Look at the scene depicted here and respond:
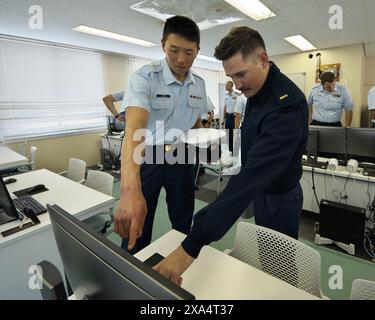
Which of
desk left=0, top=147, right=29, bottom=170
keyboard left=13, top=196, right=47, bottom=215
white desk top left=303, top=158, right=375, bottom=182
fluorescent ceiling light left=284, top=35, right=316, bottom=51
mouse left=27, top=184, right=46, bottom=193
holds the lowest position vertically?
keyboard left=13, top=196, right=47, bottom=215

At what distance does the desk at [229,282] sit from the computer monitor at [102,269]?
447mm

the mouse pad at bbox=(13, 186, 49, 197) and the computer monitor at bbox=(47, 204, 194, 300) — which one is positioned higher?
the computer monitor at bbox=(47, 204, 194, 300)

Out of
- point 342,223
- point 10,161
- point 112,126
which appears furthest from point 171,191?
point 112,126

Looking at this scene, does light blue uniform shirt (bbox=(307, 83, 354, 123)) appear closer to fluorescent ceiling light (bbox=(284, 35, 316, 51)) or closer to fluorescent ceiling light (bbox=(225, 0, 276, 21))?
fluorescent ceiling light (bbox=(225, 0, 276, 21))

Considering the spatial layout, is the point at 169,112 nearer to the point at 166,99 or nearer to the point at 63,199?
the point at 166,99

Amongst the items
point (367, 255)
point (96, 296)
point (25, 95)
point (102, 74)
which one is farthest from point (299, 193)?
point (102, 74)

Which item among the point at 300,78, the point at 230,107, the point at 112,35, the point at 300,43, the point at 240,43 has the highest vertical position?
the point at 300,43

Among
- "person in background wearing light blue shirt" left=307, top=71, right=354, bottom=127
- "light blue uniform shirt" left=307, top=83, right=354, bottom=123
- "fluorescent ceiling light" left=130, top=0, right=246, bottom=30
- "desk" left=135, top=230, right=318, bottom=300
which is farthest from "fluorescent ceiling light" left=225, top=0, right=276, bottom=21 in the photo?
"desk" left=135, top=230, right=318, bottom=300

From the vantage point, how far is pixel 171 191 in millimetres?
1548

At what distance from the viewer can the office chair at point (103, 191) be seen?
6.50 feet

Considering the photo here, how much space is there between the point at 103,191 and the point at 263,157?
1.77 metres

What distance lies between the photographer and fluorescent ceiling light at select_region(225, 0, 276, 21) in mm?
3359

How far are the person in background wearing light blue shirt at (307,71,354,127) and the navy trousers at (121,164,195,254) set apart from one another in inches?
118
